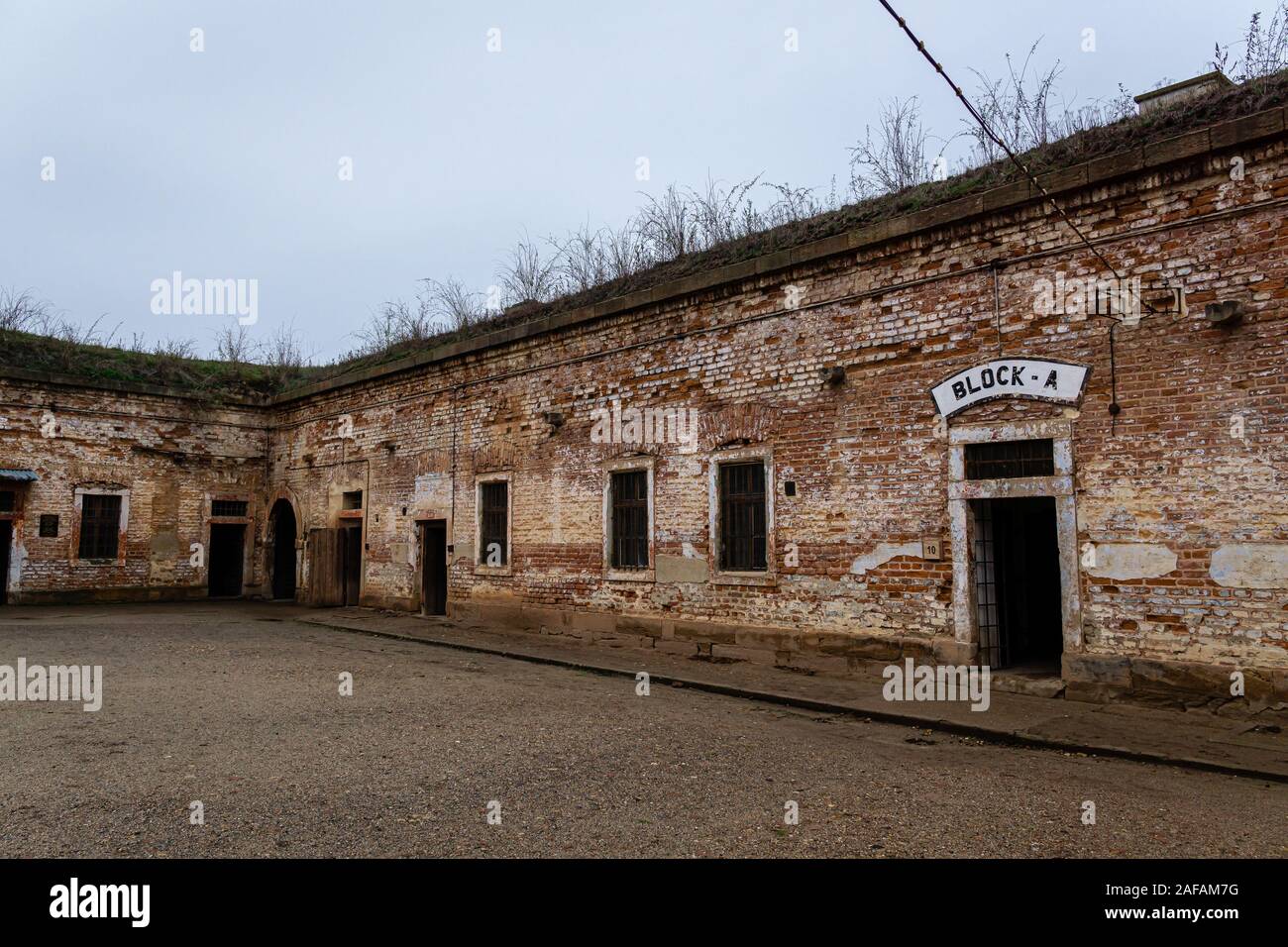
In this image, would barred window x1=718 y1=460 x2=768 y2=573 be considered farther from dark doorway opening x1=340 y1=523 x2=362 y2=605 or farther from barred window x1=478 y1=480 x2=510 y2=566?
dark doorway opening x1=340 y1=523 x2=362 y2=605

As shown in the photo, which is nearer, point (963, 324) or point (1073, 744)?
point (1073, 744)

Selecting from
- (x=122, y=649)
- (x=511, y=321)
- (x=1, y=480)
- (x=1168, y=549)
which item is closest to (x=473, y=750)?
(x=1168, y=549)

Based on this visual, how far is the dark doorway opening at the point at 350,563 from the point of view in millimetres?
18844

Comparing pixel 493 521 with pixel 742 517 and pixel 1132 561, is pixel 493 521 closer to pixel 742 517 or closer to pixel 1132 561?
pixel 742 517

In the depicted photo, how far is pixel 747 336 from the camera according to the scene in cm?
1155

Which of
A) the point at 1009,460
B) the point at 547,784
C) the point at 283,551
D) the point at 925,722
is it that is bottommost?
the point at 925,722

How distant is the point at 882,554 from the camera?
391 inches

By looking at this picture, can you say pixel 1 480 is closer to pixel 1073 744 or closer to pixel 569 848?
pixel 569 848

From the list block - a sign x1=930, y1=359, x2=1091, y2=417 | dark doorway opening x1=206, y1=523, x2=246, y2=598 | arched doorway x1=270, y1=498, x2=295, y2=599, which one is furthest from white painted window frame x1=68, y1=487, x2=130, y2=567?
block - a sign x1=930, y1=359, x2=1091, y2=417

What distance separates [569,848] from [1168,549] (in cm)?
640

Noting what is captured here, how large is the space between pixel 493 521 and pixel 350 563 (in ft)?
17.4

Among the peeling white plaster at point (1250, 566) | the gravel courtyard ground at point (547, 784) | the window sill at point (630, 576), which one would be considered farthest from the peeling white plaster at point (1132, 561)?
the window sill at point (630, 576)

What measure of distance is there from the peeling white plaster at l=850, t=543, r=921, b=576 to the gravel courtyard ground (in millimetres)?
2260

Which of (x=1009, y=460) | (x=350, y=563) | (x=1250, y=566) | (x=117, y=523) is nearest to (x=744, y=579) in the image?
(x=1009, y=460)
